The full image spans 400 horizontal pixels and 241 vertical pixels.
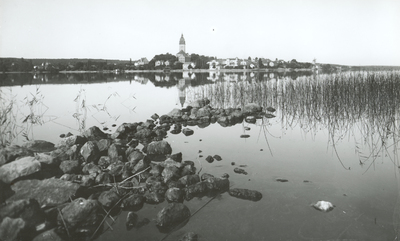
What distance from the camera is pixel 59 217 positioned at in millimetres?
3936

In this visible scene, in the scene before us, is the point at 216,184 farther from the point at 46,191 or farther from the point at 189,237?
the point at 46,191

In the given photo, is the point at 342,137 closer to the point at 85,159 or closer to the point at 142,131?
the point at 142,131

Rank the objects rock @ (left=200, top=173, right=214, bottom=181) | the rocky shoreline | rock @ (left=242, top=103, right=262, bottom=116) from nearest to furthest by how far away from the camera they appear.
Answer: the rocky shoreline
rock @ (left=200, top=173, right=214, bottom=181)
rock @ (left=242, top=103, right=262, bottom=116)

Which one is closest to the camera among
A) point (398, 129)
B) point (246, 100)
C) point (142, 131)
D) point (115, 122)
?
point (398, 129)

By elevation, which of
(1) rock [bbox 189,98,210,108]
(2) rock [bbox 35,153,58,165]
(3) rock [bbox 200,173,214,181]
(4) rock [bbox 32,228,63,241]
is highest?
(1) rock [bbox 189,98,210,108]

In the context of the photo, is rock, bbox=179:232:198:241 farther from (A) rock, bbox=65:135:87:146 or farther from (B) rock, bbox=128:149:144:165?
(A) rock, bbox=65:135:87:146

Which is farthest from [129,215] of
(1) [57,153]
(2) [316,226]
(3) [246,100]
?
(3) [246,100]

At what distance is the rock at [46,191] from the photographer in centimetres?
434

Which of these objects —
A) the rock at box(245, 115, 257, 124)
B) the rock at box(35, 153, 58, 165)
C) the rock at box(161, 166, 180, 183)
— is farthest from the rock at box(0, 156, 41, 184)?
the rock at box(245, 115, 257, 124)

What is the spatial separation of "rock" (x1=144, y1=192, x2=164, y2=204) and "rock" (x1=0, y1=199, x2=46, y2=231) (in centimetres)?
154

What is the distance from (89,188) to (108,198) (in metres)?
0.57

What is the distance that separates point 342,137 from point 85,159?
7.09 meters

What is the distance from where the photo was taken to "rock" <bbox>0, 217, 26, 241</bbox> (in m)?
3.47

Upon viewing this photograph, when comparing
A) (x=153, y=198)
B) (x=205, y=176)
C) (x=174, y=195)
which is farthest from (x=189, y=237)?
(x=205, y=176)
